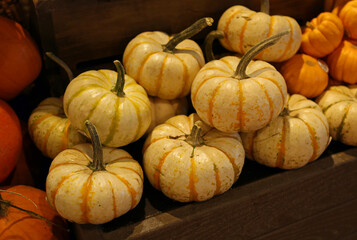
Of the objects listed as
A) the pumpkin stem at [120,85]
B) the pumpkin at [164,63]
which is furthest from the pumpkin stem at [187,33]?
the pumpkin stem at [120,85]

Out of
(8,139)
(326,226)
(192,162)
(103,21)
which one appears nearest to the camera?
(192,162)

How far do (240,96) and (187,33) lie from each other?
0.31 meters

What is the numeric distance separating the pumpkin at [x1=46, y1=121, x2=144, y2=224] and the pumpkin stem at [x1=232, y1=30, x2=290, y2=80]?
1.51 feet

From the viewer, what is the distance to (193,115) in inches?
50.8

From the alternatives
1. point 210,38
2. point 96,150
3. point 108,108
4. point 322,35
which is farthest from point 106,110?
point 322,35

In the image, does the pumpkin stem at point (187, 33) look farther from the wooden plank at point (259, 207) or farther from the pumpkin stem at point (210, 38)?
the wooden plank at point (259, 207)

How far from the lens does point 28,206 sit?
46.6 inches

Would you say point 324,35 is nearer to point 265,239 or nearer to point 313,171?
point 313,171

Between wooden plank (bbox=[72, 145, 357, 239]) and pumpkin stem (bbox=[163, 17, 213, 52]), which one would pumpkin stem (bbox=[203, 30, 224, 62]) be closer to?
pumpkin stem (bbox=[163, 17, 213, 52])

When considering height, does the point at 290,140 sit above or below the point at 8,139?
below

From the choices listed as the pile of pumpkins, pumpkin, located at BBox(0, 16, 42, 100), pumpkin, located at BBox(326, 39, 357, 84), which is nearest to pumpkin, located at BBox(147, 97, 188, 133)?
the pile of pumpkins

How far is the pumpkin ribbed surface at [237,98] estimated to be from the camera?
1.10 m

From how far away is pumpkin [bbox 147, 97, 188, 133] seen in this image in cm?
133

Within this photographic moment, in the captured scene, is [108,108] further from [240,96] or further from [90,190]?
[240,96]
